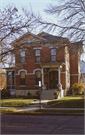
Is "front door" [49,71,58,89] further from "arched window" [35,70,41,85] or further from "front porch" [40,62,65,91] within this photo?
"arched window" [35,70,41,85]

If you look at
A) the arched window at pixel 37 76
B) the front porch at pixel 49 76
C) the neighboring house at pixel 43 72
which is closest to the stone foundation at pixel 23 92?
the neighboring house at pixel 43 72

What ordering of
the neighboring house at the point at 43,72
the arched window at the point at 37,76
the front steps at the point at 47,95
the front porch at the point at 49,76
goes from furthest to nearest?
the arched window at the point at 37,76, the neighboring house at the point at 43,72, the front porch at the point at 49,76, the front steps at the point at 47,95

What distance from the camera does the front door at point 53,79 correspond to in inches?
1100

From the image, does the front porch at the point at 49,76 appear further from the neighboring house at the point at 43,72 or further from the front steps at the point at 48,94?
the front steps at the point at 48,94

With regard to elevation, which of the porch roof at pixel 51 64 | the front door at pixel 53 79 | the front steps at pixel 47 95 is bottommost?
the front steps at pixel 47 95

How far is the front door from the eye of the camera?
27.9 m

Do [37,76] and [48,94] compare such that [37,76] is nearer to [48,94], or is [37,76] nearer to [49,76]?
[49,76]

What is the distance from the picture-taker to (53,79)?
2800 centimetres

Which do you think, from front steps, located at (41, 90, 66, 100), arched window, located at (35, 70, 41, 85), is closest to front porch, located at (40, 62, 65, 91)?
arched window, located at (35, 70, 41, 85)

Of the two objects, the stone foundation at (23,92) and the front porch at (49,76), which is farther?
the stone foundation at (23,92)

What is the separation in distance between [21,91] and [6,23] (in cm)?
1526

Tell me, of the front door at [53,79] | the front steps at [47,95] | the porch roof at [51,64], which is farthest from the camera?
the front door at [53,79]

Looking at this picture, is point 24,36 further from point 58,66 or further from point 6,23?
point 58,66

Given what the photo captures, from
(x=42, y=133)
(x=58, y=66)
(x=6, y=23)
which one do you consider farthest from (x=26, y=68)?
(x=42, y=133)
